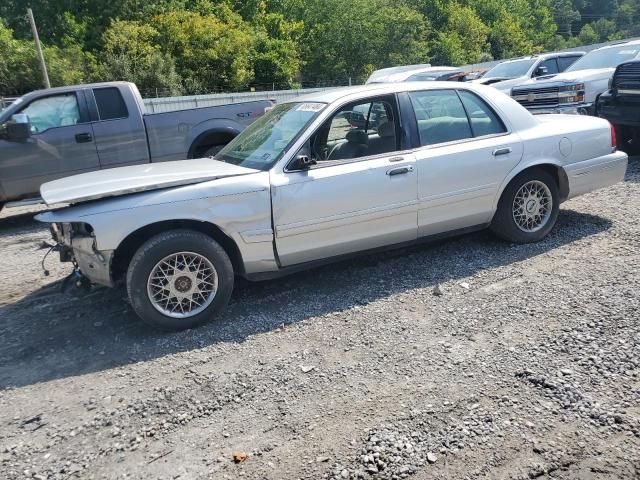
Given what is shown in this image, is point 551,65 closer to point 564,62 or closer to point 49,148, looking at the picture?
point 564,62

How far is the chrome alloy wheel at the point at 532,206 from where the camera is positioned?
17.7ft

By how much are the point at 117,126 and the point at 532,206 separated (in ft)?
19.6

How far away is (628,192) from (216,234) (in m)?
5.63

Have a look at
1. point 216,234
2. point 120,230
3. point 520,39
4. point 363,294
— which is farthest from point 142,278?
point 520,39

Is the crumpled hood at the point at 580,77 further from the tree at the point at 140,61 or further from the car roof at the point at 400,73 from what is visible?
the tree at the point at 140,61

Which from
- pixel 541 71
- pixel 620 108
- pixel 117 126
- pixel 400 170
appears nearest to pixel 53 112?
pixel 117 126

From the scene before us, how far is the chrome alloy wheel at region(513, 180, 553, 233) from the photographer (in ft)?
17.7

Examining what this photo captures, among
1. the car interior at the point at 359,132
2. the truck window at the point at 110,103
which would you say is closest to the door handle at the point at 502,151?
Answer: the car interior at the point at 359,132

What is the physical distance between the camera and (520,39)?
1949 inches

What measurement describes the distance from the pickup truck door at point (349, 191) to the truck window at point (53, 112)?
509cm

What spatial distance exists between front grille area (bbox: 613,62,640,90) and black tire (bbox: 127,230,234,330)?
728cm

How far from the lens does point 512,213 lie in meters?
5.35

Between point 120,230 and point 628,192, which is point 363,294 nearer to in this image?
point 120,230

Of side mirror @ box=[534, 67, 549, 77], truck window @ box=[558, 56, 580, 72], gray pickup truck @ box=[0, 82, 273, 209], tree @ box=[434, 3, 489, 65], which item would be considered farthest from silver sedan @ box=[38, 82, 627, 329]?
tree @ box=[434, 3, 489, 65]
